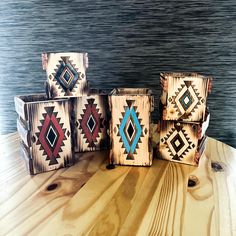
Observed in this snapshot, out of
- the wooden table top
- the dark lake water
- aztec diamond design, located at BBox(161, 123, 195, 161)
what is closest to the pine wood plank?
the wooden table top

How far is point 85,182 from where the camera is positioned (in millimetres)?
764

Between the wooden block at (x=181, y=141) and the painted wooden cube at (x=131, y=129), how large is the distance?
0.06 metres

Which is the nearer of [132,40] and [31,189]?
[31,189]

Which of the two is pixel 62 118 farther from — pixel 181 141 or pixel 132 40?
pixel 132 40

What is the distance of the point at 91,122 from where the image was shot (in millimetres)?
953

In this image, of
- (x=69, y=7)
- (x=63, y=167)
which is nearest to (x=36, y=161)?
(x=63, y=167)

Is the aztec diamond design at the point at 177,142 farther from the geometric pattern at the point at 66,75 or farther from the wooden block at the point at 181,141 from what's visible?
the geometric pattern at the point at 66,75

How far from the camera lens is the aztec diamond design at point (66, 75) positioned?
89 cm

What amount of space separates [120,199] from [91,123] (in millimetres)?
340

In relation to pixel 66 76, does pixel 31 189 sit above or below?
below

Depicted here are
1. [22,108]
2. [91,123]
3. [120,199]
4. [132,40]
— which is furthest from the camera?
[132,40]

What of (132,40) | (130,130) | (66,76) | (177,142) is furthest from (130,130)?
(132,40)

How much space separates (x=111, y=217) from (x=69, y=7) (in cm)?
99

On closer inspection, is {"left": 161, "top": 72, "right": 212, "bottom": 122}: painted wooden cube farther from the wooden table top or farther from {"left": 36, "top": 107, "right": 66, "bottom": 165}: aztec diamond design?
{"left": 36, "top": 107, "right": 66, "bottom": 165}: aztec diamond design
